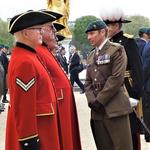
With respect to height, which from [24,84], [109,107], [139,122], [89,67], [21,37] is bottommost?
[139,122]

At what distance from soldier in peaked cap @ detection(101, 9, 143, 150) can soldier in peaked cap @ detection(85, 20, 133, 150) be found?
0.21 m

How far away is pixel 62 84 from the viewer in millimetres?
3787

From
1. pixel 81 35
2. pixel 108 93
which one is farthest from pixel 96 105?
pixel 81 35

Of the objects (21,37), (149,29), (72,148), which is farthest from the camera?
(149,29)

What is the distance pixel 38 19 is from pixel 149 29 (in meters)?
5.78

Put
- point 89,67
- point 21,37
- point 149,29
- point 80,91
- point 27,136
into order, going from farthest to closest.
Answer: point 80,91 → point 149,29 → point 89,67 → point 21,37 → point 27,136

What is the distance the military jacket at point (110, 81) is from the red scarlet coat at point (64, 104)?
0.47 metres

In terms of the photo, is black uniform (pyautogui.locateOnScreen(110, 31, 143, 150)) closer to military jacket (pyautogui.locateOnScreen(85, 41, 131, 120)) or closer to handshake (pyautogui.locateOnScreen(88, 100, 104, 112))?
military jacket (pyautogui.locateOnScreen(85, 41, 131, 120))

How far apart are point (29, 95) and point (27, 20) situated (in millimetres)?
531

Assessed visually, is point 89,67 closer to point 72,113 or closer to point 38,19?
point 72,113

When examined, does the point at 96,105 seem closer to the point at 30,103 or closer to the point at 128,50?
the point at 128,50

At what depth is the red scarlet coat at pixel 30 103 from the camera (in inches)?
122

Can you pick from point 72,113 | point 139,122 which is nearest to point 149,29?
point 139,122

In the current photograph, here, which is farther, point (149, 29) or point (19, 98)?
point (149, 29)
